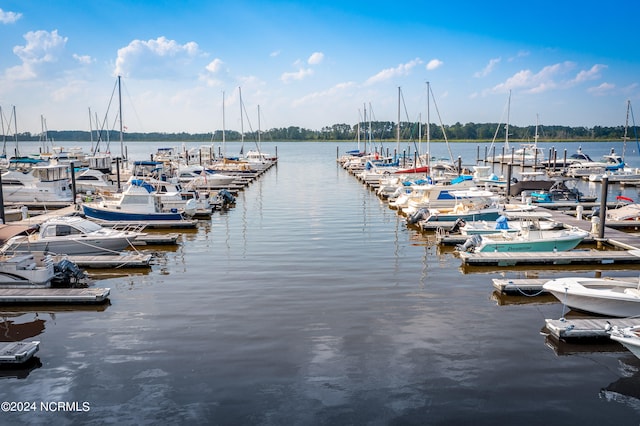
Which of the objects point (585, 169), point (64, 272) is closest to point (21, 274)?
point (64, 272)

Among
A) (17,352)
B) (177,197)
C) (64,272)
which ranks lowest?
(17,352)

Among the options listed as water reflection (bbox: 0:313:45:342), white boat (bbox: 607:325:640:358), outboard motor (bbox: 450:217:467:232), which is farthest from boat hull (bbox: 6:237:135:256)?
white boat (bbox: 607:325:640:358)

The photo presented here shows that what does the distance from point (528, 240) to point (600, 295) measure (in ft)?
27.1

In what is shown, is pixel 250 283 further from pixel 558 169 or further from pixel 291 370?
pixel 558 169

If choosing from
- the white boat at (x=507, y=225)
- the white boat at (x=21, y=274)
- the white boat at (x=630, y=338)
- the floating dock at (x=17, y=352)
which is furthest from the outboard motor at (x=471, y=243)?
the floating dock at (x=17, y=352)

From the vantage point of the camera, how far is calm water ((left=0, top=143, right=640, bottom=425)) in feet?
34.6

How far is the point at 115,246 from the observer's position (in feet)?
75.6

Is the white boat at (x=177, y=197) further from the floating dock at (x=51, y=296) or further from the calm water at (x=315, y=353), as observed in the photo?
the floating dock at (x=51, y=296)

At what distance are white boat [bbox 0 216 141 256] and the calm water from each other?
7.96 ft

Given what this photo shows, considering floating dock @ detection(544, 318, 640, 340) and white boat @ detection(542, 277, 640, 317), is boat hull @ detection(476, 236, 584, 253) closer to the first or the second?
white boat @ detection(542, 277, 640, 317)

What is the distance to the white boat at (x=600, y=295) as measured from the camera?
1453 cm

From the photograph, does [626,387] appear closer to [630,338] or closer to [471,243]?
[630,338]

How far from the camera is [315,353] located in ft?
42.7

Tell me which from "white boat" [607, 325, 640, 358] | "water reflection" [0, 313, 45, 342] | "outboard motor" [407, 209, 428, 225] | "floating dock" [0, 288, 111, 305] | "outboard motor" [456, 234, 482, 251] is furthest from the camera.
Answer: "outboard motor" [407, 209, 428, 225]
